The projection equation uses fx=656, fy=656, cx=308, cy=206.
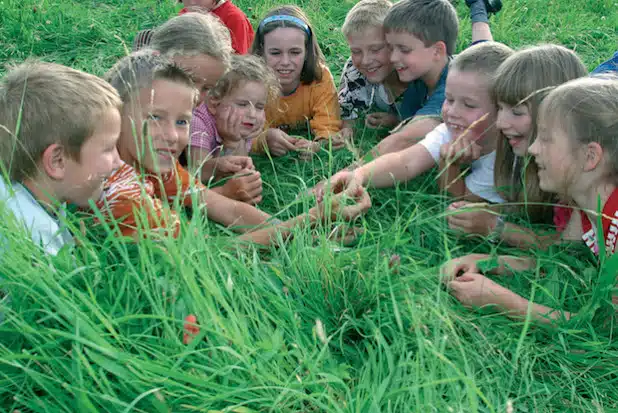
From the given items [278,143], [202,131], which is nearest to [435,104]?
[278,143]

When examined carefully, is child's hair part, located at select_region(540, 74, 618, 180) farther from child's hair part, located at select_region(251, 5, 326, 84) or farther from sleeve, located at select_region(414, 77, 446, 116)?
child's hair part, located at select_region(251, 5, 326, 84)

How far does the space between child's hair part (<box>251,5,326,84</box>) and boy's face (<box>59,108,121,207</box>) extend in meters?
2.05

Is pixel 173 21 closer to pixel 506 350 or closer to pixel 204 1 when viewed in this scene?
pixel 204 1

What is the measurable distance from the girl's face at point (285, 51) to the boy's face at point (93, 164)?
192 cm

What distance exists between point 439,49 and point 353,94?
782 mm

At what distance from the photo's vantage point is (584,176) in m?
2.42

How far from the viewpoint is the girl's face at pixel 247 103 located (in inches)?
140

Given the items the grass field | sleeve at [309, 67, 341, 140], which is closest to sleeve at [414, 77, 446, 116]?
sleeve at [309, 67, 341, 140]

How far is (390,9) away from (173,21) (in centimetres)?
129

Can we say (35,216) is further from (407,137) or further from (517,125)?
(407,137)

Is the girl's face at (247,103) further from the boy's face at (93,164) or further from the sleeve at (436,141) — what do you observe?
the boy's face at (93,164)

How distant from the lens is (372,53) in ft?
13.5

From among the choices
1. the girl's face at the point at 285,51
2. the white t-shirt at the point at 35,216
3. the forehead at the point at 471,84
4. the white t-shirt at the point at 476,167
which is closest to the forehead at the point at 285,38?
the girl's face at the point at 285,51

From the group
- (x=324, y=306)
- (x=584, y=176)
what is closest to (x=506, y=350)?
(x=324, y=306)
